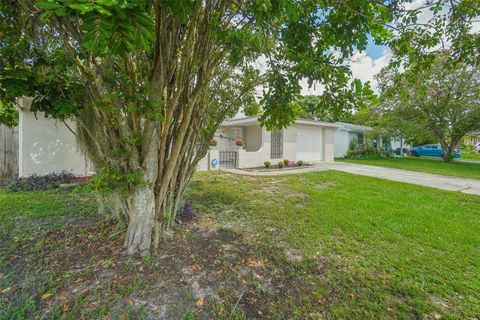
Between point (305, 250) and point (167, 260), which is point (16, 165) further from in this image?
point (305, 250)

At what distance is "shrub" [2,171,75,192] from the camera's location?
263 inches

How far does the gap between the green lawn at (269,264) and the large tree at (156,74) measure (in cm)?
60

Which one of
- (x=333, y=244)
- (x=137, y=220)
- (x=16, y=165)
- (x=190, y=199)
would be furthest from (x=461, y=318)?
(x=16, y=165)

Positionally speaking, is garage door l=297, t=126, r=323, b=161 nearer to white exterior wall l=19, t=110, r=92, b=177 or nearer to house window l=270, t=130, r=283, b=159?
house window l=270, t=130, r=283, b=159

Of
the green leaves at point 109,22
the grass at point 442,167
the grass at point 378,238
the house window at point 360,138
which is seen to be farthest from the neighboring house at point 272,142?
the green leaves at point 109,22

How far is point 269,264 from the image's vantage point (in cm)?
Result: 299

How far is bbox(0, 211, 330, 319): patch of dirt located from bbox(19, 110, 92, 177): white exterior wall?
480cm

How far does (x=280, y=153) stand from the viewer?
532 inches

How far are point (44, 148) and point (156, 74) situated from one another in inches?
288

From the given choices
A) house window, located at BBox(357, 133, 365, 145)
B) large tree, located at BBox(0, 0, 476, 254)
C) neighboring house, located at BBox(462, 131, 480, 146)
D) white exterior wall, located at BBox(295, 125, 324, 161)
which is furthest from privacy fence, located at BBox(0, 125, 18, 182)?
neighboring house, located at BBox(462, 131, 480, 146)

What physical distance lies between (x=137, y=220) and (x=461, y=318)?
3.61m

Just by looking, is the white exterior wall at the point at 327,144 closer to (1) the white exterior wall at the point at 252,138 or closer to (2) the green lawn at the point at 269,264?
(1) the white exterior wall at the point at 252,138

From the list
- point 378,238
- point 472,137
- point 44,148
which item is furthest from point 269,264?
point 472,137

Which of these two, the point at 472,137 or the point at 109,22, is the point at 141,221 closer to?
the point at 109,22
